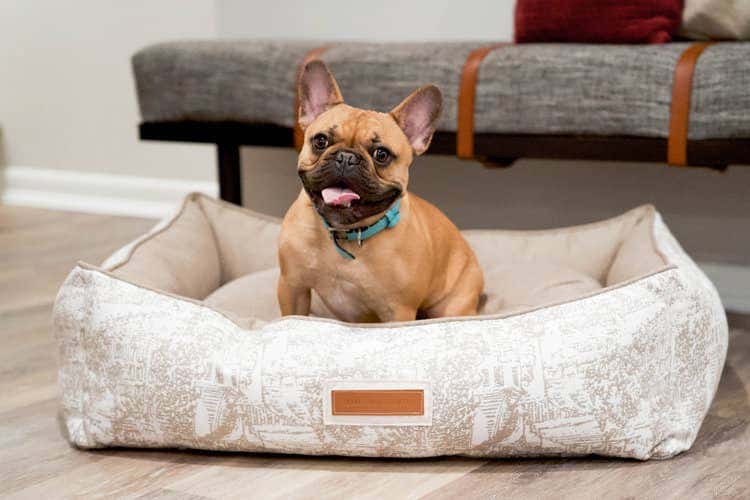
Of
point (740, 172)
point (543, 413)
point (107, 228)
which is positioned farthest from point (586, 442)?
point (107, 228)

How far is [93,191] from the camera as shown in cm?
377

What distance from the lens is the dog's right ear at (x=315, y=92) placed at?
156 centimetres

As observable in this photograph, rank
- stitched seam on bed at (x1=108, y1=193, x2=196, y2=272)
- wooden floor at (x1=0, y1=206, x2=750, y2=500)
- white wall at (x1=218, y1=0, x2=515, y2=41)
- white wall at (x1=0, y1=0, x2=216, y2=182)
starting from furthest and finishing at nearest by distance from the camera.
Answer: white wall at (x1=0, y1=0, x2=216, y2=182)
white wall at (x1=218, y1=0, x2=515, y2=41)
stitched seam on bed at (x1=108, y1=193, x2=196, y2=272)
wooden floor at (x1=0, y1=206, x2=750, y2=500)

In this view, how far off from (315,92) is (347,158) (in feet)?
0.64

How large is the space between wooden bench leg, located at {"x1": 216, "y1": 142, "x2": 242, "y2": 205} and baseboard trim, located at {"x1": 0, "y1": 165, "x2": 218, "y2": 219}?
866 millimetres

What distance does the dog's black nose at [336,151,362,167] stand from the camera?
144 cm

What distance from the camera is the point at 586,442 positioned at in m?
1.43

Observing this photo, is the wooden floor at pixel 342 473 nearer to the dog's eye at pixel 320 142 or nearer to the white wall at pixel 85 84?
the dog's eye at pixel 320 142

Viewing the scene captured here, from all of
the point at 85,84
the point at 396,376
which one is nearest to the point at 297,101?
the point at 396,376

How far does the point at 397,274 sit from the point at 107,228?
2.05 metres

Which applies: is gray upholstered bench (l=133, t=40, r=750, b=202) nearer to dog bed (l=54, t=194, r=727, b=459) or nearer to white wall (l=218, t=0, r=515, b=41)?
white wall (l=218, t=0, r=515, b=41)

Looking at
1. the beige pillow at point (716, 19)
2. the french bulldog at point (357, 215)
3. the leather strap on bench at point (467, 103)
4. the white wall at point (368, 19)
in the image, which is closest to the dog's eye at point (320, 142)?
the french bulldog at point (357, 215)

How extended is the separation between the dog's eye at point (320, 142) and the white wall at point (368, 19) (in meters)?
1.34

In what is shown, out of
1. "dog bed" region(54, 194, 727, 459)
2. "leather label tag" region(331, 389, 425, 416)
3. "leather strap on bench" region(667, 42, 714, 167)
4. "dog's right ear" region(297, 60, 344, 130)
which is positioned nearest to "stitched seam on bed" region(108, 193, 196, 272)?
"dog bed" region(54, 194, 727, 459)
